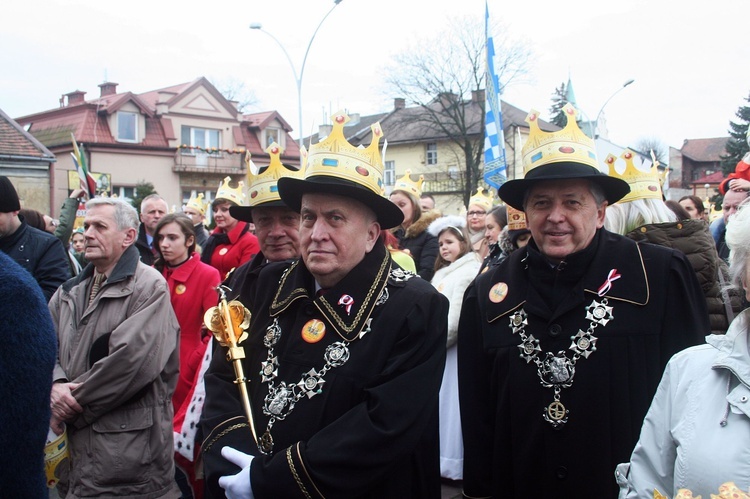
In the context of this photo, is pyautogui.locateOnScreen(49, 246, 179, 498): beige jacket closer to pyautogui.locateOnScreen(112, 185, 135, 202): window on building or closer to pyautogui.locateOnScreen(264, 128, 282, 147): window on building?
pyautogui.locateOnScreen(112, 185, 135, 202): window on building

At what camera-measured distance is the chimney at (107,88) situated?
1802 inches

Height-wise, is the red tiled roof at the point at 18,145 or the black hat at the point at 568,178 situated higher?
the red tiled roof at the point at 18,145

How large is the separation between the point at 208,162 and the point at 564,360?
41350 millimetres

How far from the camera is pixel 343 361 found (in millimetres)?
2744

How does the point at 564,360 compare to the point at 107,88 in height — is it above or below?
below

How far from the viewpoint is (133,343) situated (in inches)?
167

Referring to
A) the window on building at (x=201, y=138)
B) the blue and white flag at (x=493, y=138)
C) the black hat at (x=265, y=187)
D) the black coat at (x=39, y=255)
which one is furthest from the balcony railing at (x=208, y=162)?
the black hat at (x=265, y=187)

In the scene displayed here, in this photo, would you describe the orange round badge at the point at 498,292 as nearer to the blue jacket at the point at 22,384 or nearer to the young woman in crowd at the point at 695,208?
the blue jacket at the point at 22,384

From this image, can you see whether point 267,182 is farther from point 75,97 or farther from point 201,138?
point 75,97

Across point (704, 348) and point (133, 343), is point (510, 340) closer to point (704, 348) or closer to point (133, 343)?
point (704, 348)

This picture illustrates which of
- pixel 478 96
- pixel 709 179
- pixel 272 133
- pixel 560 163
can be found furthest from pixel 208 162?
pixel 709 179

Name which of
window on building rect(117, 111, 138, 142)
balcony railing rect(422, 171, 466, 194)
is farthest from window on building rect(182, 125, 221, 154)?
balcony railing rect(422, 171, 466, 194)

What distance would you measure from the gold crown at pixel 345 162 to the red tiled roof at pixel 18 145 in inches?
966

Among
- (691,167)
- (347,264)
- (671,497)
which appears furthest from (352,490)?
(691,167)
